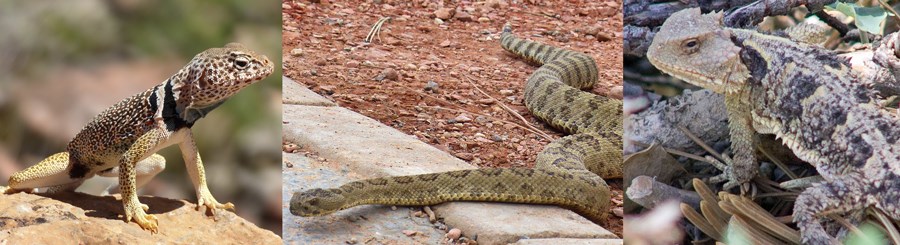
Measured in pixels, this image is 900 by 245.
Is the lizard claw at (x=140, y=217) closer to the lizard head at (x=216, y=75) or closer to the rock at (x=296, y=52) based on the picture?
the lizard head at (x=216, y=75)

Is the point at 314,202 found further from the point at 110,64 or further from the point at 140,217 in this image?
the point at 110,64

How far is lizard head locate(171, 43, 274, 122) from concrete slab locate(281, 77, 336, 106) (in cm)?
9

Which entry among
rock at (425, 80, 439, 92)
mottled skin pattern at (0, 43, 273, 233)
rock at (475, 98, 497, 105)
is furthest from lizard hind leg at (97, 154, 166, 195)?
rock at (475, 98, 497, 105)

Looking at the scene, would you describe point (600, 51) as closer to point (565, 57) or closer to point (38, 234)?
point (565, 57)

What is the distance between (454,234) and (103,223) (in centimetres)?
103

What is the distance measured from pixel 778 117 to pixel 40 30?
2325 millimetres

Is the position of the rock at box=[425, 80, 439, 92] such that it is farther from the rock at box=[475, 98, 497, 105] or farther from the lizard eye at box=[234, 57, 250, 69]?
the lizard eye at box=[234, 57, 250, 69]

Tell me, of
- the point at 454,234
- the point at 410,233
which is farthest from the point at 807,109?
the point at 410,233

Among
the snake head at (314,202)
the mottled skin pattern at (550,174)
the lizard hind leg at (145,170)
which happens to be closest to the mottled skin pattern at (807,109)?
the mottled skin pattern at (550,174)

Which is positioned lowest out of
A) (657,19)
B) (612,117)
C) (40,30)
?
(612,117)

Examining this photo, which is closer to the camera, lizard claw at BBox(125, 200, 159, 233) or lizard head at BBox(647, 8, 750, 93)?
lizard head at BBox(647, 8, 750, 93)

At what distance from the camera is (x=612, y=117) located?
119 inches

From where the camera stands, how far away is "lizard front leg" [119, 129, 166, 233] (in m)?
3.02

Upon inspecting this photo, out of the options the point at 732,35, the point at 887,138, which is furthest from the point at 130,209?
the point at 887,138
